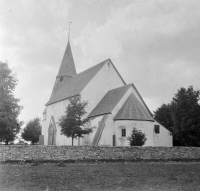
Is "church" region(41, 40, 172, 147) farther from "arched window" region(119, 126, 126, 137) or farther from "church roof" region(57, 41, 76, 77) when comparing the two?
"church roof" region(57, 41, 76, 77)

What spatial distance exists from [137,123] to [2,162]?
46.3 feet

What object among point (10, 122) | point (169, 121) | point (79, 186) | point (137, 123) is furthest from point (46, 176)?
point (169, 121)

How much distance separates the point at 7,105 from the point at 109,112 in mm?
11722

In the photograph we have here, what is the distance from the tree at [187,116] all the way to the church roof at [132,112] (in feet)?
16.9

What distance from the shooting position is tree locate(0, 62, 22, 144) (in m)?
30.4

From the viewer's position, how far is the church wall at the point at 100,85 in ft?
111

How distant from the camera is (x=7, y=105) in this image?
3125cm

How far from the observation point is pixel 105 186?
400 inches

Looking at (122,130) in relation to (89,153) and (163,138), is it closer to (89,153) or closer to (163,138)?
(89,153)

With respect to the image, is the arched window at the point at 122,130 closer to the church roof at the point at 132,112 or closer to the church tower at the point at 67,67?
the church roof at the point at 132,112

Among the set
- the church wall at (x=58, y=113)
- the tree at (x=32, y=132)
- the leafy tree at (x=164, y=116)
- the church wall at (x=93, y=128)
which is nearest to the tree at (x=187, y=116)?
the church wall at (x=93, y=128)

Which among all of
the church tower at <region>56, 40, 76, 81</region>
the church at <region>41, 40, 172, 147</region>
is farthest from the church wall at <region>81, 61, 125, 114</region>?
the church tower at <region>56, 40, 76, 81</region>

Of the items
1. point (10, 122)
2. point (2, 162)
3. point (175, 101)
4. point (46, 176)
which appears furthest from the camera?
point (175, 101)

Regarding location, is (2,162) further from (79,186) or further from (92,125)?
(92,125)
